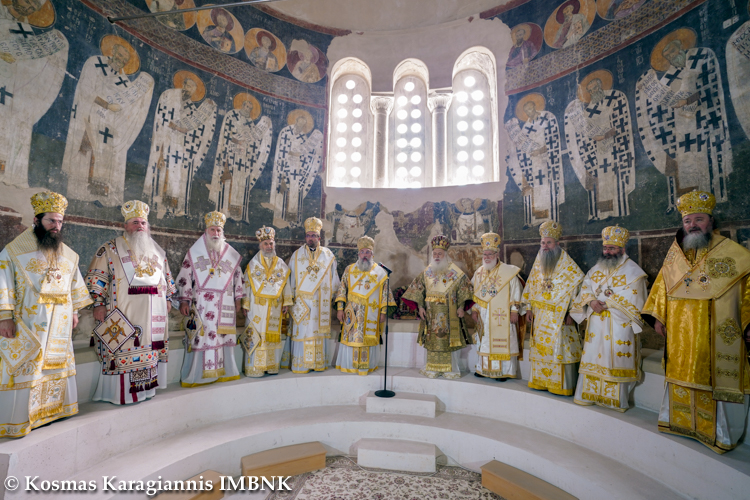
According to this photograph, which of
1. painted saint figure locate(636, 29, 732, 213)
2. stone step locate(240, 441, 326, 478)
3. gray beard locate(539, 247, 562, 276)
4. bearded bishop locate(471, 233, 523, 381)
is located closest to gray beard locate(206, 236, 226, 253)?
stone step locate(240, 441, 326, 478)

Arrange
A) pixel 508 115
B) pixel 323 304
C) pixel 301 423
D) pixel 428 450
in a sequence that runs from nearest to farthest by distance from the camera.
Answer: pixel 428 450 → pixel 301 423 → pixel 323 304 → pixel 508 115

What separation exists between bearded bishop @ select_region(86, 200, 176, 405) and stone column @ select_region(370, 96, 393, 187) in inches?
210

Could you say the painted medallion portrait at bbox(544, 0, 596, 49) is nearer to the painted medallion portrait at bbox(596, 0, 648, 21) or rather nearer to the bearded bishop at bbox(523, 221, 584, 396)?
the painted medallion portrait at bbox(596, 0, 648, 21)

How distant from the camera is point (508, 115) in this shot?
Result: 7449 mm

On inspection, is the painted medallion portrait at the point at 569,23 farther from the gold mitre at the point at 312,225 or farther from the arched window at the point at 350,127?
the gold mitre at the point at 312,225

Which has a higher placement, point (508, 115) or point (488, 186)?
point (508, 115)

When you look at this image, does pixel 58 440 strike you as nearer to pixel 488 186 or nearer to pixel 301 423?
pixel 301 423

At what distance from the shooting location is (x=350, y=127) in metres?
→ 9.03

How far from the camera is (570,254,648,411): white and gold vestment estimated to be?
432 centimetres

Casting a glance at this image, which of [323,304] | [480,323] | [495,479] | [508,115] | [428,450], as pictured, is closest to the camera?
[495,479]

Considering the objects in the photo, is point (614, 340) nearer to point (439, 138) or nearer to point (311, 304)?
point (311, 304)

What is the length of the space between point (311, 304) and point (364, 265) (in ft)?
3.58

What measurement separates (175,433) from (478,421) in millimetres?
3826

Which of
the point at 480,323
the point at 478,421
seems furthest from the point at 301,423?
the point at 480,323
